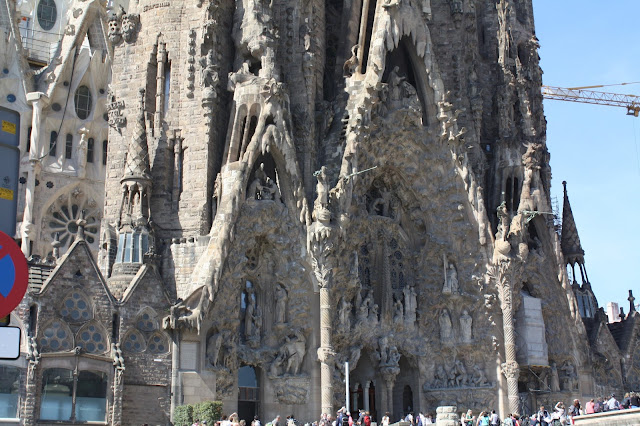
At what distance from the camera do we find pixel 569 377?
31297 millimetres

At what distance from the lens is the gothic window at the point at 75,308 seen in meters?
22.8

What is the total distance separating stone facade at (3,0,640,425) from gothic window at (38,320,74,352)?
0.06 meters

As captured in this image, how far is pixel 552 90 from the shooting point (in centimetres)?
6775

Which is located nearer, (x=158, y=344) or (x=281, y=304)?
(x=158, y=344)

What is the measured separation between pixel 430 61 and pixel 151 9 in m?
10.2

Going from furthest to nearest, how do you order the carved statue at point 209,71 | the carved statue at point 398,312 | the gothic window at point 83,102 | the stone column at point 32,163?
1. the gothic window at point 83,102
2. the stone column at point 32,163
3. the carved statue at point 398,312
4. the carved statue at point 209,71

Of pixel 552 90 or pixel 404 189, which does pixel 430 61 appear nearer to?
pixel 404 189

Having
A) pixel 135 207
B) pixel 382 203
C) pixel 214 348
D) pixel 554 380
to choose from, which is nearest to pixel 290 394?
pixel 214 348

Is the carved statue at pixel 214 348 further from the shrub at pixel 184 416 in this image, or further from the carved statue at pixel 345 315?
the carved statue at pixel 345 315

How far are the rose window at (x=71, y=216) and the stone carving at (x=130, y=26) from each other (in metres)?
7.03

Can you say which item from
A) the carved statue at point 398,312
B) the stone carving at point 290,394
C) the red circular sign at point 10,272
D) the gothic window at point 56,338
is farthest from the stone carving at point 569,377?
the red circular sign at point 10,272

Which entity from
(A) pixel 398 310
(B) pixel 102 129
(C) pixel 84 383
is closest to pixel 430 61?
(A) pixel 398 310

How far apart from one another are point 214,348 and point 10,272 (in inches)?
839

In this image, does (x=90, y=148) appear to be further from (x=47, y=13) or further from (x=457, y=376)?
(x=457, y=376)
